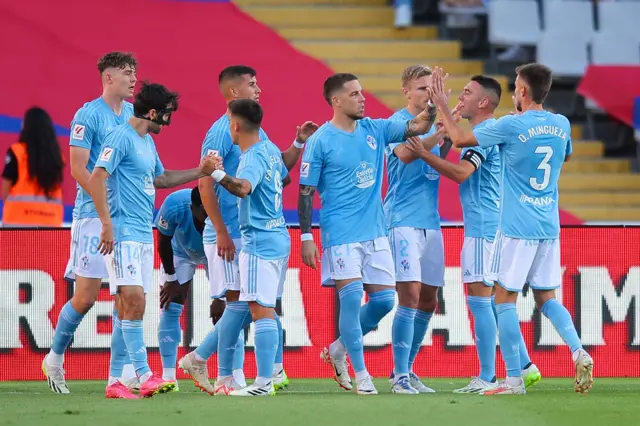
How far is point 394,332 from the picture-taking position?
8406 mm

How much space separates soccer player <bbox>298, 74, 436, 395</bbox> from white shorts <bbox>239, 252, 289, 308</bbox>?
0.84 feet

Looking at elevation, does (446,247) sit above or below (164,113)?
below

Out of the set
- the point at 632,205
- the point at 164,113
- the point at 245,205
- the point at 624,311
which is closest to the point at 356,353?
the point at 245,205

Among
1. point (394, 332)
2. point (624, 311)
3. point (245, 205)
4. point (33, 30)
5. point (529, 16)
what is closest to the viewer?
point (245, 205)

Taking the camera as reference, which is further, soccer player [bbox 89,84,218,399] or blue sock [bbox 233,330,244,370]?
blue sock [bbox 233,330,244,370]

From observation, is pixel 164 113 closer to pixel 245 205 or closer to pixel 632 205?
pixel 245 205

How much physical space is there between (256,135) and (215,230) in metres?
0.76

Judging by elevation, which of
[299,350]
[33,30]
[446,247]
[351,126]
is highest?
[33,30]

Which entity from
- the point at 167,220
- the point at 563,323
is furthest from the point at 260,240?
the point at 563,323

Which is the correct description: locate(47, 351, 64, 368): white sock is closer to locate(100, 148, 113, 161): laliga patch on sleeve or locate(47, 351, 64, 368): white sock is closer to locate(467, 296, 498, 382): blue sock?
locate(100, 148, 113, 161): laliga patch on sleeve

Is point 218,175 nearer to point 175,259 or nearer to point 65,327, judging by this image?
point 175,259

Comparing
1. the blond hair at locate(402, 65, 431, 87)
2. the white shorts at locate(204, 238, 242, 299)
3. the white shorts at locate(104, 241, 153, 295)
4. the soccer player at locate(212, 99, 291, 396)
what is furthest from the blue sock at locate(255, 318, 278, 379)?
the blond hair at locate(402, 65, 431, 87)

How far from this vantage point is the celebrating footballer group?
7.77 metres

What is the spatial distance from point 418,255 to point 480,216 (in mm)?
512
